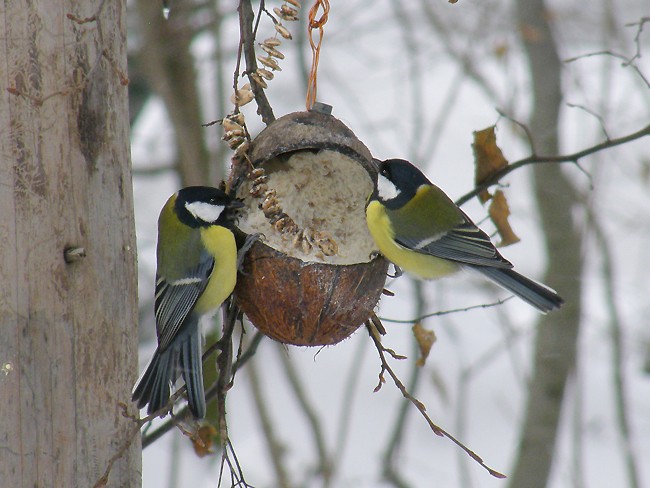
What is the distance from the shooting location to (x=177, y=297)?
2.29 metres

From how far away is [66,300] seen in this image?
1.80 meters

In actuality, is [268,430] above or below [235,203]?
below

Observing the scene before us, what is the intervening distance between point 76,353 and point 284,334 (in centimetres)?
51

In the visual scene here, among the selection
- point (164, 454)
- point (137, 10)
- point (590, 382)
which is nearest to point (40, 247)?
point (137, 10)

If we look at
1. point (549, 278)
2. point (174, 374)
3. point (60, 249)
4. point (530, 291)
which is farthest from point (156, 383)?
point (549, 278)

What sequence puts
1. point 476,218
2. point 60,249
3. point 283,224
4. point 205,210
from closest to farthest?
point 60,249
point 283,224
point 205,210
point 476,218

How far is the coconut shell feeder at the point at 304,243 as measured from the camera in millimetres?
2027

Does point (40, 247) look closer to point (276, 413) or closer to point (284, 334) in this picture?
point (284, 334)

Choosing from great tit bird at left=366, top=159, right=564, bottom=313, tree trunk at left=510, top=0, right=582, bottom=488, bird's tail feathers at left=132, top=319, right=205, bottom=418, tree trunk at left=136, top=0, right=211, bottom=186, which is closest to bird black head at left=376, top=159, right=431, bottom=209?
great tit bird at left=366, top=159, right=564, bottom=313

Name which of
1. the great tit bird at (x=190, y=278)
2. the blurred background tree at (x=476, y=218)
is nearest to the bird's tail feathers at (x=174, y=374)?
the great tit bird at (x=190, y=278)

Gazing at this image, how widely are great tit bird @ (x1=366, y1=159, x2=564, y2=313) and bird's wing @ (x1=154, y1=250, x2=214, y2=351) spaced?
48cm

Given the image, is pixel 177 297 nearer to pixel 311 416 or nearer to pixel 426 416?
pixel 426 416

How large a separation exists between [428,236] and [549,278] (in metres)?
1.82

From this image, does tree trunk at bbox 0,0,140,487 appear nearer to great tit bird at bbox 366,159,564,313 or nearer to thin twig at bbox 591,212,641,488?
great tit bird at bbox 366,159,564,313
